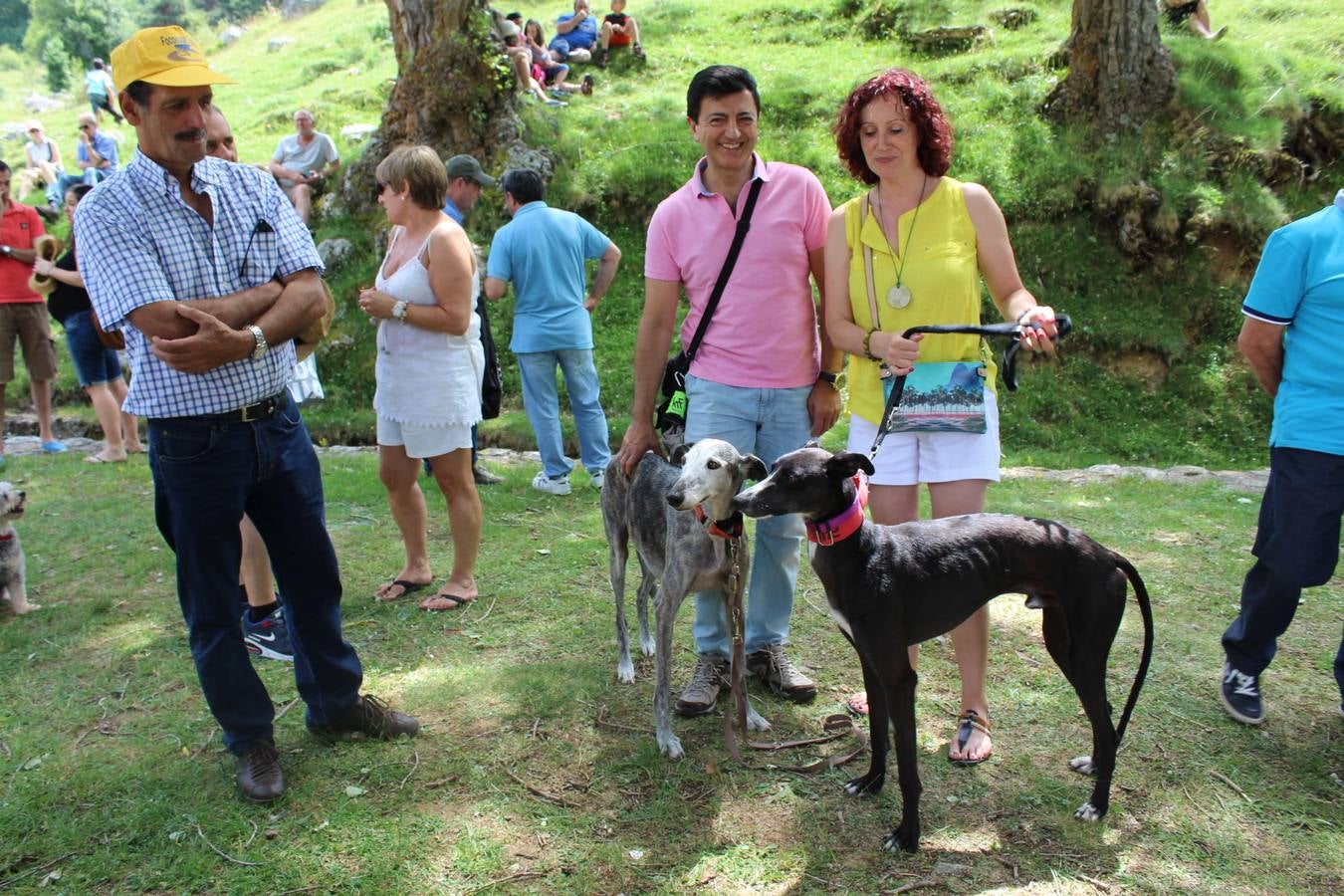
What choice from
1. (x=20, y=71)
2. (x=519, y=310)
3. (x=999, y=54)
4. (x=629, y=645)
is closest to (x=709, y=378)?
(x=629, y=645)

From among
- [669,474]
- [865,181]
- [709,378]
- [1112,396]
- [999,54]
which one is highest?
[999,54]

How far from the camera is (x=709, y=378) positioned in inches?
155

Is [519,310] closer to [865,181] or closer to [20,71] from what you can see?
[865,181]

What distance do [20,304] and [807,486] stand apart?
9143 millimetres

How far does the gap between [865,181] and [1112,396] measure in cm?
700

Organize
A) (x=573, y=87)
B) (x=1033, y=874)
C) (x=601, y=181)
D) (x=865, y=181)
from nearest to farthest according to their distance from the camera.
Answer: (x=1033, y=874) < (x=865, y=181) < (x=601, y=181) < (x=573, y=87)

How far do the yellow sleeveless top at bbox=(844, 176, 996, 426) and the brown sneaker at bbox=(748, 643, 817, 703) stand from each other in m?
1.63

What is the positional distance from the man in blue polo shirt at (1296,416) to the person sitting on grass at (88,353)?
9.19 meters

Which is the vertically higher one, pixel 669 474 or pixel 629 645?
pixel 669 474

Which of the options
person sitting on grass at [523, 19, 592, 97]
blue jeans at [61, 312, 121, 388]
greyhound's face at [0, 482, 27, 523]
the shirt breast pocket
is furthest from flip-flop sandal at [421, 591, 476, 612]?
person sitting on grass at [523, 19, 592, 97]

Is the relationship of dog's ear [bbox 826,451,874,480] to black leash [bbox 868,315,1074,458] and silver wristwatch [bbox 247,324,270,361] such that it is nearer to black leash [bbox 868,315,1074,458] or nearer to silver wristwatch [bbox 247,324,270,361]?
black leash [bbox 868,315,1074,458]

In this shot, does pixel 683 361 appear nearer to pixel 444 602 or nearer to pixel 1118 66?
pixel 444 602

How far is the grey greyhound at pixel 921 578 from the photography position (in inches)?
123

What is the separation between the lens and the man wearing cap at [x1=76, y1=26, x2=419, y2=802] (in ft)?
10.3
